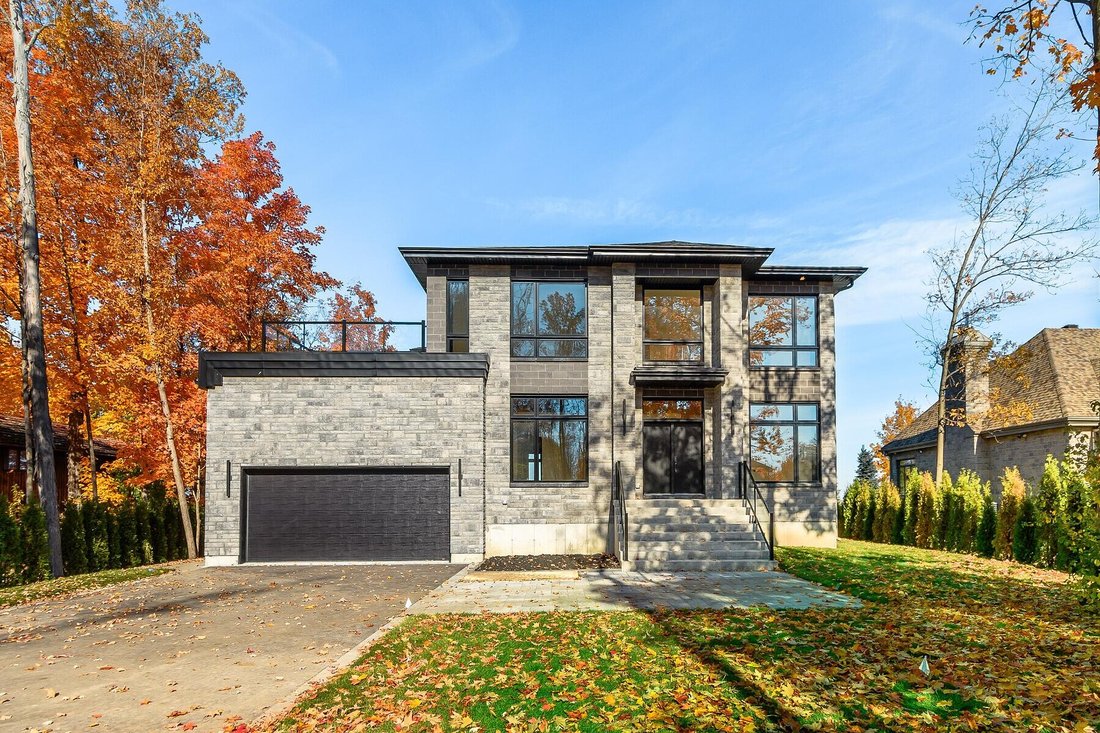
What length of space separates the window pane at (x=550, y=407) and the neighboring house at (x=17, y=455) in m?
16.5

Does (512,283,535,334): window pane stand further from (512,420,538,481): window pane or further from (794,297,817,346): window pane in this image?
(794,297,817,346): window pane

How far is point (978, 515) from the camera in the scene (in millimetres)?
14930

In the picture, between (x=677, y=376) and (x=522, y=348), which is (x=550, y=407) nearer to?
(x=522, y=348)

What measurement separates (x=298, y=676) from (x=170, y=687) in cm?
109

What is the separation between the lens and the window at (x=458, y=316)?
49.7ft

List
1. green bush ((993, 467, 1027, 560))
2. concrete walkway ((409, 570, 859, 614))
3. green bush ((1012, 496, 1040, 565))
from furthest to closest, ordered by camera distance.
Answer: green bush ((993, 467, 1027, 560)), green bush ((1012, 496, 1040, 565)), concrete walkway ((409, 570, 859, 614))

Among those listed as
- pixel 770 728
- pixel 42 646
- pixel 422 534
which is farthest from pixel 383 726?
pixel 422 534

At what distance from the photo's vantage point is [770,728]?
14.6ft

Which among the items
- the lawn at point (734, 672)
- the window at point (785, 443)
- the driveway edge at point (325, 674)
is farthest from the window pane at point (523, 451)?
the lawn at point (734, 672)

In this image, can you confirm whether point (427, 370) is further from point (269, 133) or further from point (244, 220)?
point (269, 133)

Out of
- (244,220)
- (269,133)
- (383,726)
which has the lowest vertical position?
(383,726)

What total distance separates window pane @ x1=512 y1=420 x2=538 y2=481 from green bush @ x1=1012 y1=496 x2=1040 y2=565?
10.6 meters

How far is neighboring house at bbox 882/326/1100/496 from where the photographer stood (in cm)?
1802

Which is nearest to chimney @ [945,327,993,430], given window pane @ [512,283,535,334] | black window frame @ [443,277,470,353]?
window pane @ [512,283,535,334]
